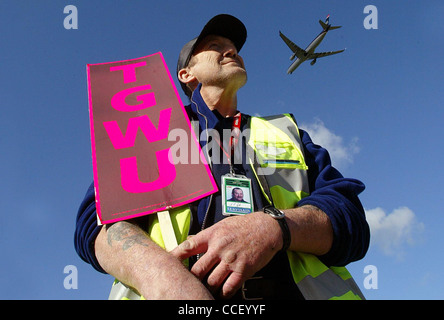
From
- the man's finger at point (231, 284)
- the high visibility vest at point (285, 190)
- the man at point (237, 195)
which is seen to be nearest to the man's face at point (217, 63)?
the high visibility vest at point (285, 190)

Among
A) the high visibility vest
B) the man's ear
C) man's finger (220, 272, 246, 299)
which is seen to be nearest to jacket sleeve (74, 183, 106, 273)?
the high visibility vest

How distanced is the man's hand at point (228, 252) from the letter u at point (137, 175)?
23.6 inches

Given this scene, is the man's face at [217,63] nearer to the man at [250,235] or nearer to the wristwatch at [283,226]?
the man at [250,235]

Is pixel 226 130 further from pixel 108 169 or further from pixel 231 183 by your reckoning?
pixel 108 169

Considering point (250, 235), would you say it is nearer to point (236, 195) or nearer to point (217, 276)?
point (217, 276)

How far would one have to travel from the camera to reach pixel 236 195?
99.6 inches

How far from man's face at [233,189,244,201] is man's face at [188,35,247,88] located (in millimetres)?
1260

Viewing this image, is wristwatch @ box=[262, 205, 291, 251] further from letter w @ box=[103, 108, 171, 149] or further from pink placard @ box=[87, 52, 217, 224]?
letter w @ box=[103, 108, 171, 149]

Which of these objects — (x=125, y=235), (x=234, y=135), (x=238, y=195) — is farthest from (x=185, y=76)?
(x=125, y=235)

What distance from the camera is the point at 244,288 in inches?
85.7

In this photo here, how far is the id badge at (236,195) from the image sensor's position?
245 cm

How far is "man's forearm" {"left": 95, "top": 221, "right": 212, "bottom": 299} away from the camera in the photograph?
70.4 inches

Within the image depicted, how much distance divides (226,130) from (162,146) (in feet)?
1.93
